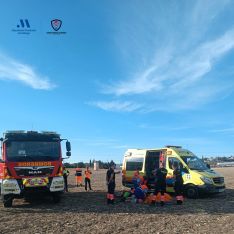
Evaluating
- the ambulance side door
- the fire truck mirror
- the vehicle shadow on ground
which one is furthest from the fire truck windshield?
the ambulance side door

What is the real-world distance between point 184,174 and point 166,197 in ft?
7.61

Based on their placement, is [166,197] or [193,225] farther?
[166,197]

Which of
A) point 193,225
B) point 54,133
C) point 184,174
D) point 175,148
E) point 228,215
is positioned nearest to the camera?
point 193,225

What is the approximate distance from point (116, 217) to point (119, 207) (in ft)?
8.27

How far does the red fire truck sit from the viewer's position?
15.8 metres

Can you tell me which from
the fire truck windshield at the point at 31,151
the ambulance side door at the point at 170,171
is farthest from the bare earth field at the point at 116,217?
the ambulance side door at the point at 170,171

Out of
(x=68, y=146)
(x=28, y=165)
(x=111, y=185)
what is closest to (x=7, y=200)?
(x=28, y=165)

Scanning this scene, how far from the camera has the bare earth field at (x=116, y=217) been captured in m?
11.5

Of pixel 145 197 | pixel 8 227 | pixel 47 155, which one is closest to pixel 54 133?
pixel 47 155

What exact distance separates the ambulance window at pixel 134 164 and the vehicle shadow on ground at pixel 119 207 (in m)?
3.98

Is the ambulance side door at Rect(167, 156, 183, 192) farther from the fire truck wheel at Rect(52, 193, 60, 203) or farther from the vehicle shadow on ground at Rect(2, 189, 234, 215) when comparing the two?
the fire truck wheel at Rect(52, 193, 60, 203)

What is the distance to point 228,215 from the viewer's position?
13.5m

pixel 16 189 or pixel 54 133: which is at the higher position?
pixel 54 133

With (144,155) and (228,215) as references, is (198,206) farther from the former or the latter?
(144,155)
